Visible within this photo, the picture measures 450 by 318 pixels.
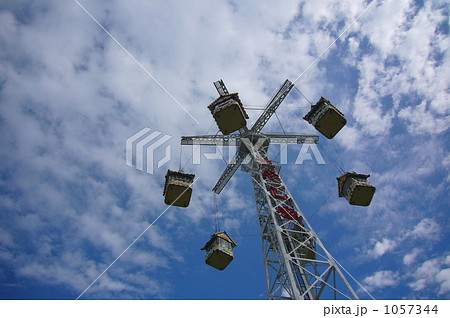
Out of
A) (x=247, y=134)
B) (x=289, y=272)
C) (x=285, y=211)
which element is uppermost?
(x=247, y=134)

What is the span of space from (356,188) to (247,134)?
8827 millimetres

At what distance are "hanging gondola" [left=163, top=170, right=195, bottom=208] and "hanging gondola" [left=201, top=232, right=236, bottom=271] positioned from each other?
2.74 m

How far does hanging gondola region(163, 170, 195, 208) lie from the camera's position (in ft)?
52.9

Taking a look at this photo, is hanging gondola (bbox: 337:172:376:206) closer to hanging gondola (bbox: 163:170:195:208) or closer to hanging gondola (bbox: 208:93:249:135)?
hanging gondola (bbox: 208:93:249:135)

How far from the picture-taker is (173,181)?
1627 cm

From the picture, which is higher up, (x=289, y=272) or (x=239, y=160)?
(x=239, y=160)

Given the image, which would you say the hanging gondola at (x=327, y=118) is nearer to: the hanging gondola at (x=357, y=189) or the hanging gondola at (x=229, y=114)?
the hanging gondola at (x=357, y=189)

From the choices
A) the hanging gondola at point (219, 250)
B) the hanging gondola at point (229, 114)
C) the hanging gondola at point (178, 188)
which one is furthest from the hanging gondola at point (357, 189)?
the hanging gondola at point (178, 188)

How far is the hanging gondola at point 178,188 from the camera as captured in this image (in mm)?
16125

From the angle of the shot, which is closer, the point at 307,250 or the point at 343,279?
the point at 343,279

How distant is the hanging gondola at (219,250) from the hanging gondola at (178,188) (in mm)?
2745

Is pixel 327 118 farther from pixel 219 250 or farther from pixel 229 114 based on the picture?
pixel 219 250
